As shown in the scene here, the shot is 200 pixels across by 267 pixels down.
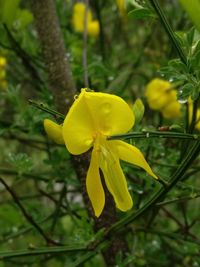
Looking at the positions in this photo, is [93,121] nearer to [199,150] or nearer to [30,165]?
[199,150]

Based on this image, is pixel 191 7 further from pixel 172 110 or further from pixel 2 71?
pixel 2 71

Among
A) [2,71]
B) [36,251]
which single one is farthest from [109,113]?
[2,71]

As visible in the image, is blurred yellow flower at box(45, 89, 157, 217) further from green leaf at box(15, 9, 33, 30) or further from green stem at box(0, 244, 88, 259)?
green leaf at box(15, 9, 33, 30)

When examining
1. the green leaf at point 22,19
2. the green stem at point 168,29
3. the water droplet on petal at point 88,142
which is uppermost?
the green leaf at point 22,19

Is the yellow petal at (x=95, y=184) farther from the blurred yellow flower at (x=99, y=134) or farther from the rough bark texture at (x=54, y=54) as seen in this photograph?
the rough bark texture at (x=54, y=54)

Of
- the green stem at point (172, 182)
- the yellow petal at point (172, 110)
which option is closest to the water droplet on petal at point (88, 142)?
the green stem at point (172, 182)

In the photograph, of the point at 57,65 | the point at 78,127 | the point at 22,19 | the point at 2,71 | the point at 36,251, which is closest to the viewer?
the point at 78,127

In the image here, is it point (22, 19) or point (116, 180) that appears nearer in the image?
point (116, 180)
